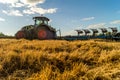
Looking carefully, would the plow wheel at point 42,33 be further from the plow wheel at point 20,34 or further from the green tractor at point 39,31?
the plow wheel at point 20,34

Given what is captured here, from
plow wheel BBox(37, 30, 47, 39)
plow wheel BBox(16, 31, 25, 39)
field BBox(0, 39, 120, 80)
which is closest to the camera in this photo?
field BBox(0, 39, 120, 80)

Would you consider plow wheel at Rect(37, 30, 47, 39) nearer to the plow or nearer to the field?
the plow

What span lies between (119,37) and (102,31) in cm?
271

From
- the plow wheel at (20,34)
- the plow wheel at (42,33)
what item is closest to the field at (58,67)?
the plow wheel at (42,33)

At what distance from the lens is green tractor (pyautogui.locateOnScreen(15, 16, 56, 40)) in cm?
2036

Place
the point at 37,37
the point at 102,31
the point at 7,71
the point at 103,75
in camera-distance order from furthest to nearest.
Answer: the point at 102,31
the point at 37,37
the point at 7,71
the point at 103,75

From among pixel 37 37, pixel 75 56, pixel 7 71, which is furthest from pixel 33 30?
pixel 7 71

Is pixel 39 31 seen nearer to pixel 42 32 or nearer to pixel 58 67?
pixel 42 32

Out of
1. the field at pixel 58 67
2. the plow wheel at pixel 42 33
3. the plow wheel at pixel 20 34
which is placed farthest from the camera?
the plow wheel at pixel 20 34

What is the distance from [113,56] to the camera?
8586mm

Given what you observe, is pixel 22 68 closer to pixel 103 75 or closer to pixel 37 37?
pixel 103 75

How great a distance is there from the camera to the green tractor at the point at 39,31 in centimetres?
2036

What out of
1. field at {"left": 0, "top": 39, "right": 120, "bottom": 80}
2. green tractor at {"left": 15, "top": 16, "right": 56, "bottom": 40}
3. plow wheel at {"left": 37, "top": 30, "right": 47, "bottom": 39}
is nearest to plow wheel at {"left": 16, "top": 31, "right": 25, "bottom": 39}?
green tractor at {"left": 15, "top": 16, "right": 56, "bottom": 40}

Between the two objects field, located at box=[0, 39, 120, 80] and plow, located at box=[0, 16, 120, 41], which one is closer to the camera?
field, located at box=[0, 39, 120, 80]
